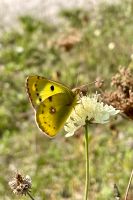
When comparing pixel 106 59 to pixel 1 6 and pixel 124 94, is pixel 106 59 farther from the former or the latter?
pixel 124 94

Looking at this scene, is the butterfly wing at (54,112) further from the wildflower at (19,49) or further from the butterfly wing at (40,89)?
the wildflower at (19,49)

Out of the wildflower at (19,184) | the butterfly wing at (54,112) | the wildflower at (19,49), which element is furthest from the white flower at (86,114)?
the wildflower at (19,49)

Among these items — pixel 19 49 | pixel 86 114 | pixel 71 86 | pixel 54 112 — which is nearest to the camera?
pixel 86 114

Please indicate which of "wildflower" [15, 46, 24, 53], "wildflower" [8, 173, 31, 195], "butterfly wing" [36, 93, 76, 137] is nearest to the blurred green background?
"wildflower" [15, 46, 24, 53]

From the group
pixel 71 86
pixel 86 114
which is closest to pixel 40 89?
pixel 86 114

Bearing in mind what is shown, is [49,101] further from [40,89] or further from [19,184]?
[19,184]

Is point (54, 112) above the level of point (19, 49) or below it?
below

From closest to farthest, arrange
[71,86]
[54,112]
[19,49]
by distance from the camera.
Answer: [54,112] < [71,86] < [19,49]
